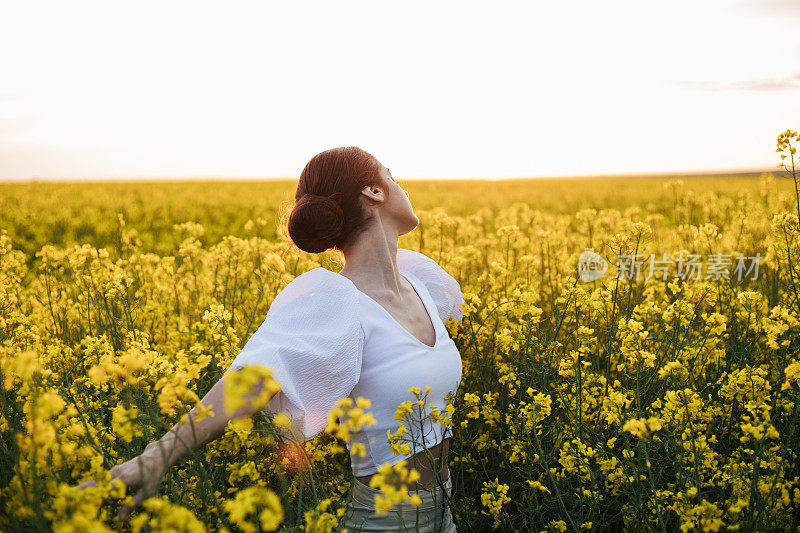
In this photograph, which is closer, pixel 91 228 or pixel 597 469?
pixel 597 469

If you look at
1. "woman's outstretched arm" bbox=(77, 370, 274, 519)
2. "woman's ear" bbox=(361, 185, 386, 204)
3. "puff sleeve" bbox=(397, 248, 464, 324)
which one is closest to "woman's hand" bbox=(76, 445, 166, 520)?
"woman's outstretched arm" bbox=(77, 370, 274, 519)

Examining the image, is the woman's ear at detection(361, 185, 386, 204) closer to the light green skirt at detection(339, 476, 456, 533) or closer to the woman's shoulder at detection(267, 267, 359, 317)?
the woman's shoulder at detection(267, 267, 359, 317)

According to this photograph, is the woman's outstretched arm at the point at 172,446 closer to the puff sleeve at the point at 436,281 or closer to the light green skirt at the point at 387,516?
the light green skirt at the point at 387,516

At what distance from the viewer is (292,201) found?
2.59 m

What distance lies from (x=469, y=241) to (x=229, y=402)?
535 cm

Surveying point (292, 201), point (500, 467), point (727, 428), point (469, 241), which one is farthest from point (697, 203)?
point (292, 201)

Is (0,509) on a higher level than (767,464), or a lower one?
higher

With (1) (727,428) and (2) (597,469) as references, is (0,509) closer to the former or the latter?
(2) (597,469)

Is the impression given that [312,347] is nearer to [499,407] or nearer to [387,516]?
[387,516]

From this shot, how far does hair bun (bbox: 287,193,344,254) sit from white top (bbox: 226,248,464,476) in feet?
0.84

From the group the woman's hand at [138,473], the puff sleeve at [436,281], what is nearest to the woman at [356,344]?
the woman's hand at [138,473]

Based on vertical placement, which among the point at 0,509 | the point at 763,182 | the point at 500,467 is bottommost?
the point at 500,467

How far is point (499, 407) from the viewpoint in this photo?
2.95 meters

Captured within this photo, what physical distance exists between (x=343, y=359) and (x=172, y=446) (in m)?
0.61
